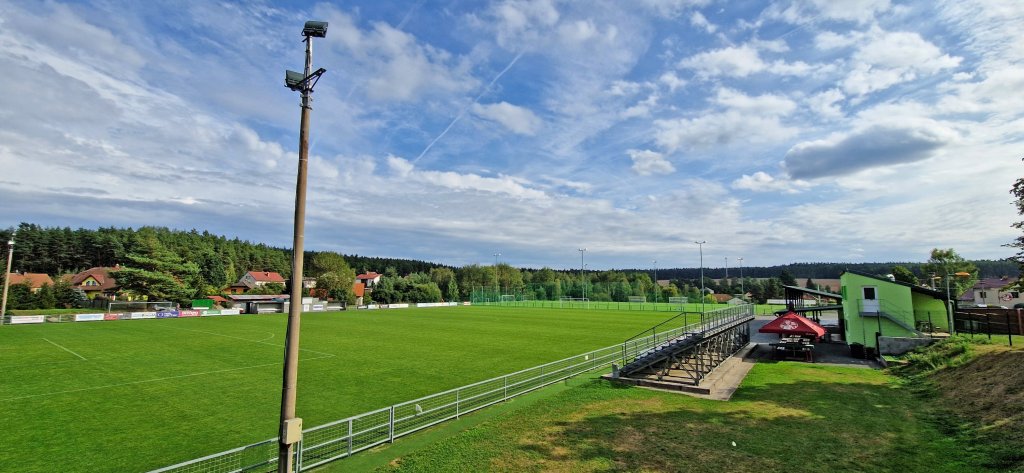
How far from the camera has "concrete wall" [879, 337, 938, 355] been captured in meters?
22.1

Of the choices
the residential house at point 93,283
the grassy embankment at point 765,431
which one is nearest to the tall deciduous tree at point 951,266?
the grassy embankment at point 765,431

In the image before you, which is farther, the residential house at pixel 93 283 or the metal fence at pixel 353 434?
the residential house at pixel 93 283

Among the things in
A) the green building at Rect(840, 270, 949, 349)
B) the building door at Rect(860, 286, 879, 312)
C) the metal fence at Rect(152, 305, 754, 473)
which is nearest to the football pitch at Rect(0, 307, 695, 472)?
the metal fence at Rect(152, 305, 754, 473)

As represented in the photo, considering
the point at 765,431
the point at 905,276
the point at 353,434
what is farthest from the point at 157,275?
the point at 905,276

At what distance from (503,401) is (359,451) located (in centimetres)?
576

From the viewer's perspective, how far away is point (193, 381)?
2005 centimetres

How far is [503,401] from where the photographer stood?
599 inches

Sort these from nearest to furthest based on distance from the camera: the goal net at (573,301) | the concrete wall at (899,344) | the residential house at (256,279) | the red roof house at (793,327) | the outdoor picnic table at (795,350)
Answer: the red roof house at (793,327)
the concrete wall at (899,344)
the outdoor picnic table at (795,350)
the goal net at (573,301)
the residential house at (256,279)

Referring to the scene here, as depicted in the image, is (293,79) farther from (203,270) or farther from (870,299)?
(203,270)

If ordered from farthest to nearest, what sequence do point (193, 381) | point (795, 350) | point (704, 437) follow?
point (795, 350), point (193, 381), point (704, 437)

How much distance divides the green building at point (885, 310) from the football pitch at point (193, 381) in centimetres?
1554

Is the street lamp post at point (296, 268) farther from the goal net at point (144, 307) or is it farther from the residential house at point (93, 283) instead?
the residential house at point (93, 283)

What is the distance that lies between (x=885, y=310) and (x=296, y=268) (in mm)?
31394

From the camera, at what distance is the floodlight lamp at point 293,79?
7031mm
